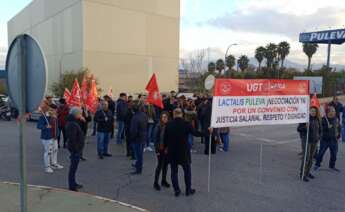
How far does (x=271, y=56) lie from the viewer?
2427 inches

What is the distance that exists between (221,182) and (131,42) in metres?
37.6

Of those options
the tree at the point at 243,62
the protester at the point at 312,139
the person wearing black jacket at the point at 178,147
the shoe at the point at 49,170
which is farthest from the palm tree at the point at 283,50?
the person wearing black jacket at the point at 178,147

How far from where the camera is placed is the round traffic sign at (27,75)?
3520 millimetres

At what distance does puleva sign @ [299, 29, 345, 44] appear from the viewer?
31956 millimetres

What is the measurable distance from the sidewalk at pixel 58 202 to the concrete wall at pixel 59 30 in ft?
116

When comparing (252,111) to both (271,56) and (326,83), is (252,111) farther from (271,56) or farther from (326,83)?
(271,56)

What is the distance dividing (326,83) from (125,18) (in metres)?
25.9

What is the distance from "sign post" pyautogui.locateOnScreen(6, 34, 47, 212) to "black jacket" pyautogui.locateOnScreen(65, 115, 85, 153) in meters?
2.99

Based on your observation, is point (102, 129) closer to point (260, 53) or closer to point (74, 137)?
point (74, 137)

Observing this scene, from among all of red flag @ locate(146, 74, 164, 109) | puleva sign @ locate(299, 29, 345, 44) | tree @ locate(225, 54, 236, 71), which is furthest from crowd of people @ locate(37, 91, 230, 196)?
tree @ locate(225, 54, 236, 71)

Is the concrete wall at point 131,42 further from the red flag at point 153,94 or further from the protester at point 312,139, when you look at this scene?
the protester at point 312,139

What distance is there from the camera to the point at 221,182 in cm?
739

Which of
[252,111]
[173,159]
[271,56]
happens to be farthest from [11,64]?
[271,56]

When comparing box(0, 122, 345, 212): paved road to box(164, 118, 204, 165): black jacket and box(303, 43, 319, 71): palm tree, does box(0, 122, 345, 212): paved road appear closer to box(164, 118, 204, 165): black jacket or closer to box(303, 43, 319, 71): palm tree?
box(164, 118, 204, 165): black jacket
